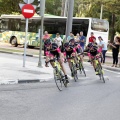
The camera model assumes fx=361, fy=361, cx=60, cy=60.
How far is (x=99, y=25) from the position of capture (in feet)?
104

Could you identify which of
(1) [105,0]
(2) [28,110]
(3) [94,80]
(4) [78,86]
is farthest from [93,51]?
(1) [105,0]

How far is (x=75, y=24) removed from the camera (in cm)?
3156

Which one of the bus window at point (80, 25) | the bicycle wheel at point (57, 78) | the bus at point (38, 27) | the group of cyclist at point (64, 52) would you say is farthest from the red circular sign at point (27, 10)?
the bus window at point (80, 25)

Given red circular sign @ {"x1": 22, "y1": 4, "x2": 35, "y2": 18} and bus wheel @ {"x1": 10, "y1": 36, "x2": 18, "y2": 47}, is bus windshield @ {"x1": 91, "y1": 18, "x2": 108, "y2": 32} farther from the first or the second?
red circular sign @ {"x1": 22, "y1": 4, "x2": 35, "y2": 18}

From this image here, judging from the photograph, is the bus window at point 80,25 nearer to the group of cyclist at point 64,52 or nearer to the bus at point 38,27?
the bus at point 38,27

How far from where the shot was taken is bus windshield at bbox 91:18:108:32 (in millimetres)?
31150

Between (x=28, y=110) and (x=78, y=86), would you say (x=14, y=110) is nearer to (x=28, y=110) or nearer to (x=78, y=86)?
(x=28, y=110)

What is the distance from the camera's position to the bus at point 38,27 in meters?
31.1

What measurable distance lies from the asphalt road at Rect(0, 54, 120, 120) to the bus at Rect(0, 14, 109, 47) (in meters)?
18.9

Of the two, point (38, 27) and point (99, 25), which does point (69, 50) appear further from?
point (38, 27)

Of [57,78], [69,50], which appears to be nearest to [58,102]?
[57,78]

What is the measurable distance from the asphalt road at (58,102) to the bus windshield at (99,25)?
1893 centimetres

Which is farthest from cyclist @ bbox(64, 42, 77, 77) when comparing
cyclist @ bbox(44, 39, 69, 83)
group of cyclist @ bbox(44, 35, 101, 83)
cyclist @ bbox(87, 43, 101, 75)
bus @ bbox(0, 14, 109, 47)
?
bus @ bbox(0, 14, 109, 47)

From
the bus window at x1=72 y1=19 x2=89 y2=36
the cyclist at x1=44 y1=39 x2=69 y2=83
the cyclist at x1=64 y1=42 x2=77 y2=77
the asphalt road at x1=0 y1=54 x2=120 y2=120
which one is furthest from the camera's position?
the bus window at x1=72 y1=19 x2=89 y2=36
